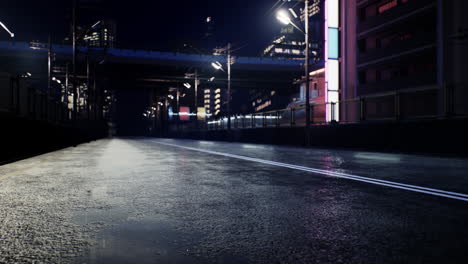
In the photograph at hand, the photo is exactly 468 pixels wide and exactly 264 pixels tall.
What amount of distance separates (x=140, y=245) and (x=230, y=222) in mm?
1050

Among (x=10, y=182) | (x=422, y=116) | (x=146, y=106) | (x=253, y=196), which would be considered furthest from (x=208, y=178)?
(x=146, y=106)

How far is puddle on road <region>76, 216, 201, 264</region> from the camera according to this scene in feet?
9.00

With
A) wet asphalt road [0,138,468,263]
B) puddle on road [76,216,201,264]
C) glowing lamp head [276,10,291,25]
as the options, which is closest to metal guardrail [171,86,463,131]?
glowing lamp head [276,10,291,25]

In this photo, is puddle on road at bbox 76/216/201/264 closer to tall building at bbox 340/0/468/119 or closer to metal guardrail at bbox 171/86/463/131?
metal guardrail at bbox 171/86/463/131

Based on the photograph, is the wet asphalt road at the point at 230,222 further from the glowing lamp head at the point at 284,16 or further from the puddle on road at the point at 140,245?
the glowing lamp head at the point at 284,16

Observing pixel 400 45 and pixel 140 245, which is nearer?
pixel 140 245

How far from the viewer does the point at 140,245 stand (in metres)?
3.08

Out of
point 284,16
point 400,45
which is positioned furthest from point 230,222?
point 400,45

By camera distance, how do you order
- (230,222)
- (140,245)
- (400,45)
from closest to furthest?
(140,245) → (230,222) → (400,45)

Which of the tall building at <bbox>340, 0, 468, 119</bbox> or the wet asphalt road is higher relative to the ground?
the tall building at <bbox>340, 0, 468, 119</bbox>

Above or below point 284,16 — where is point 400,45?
above

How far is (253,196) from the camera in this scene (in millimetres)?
5398

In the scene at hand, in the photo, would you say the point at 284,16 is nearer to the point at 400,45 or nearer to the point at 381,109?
the point at 381,109

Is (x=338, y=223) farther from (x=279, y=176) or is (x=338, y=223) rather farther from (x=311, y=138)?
(x=311, y=138)
